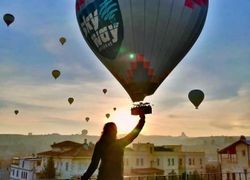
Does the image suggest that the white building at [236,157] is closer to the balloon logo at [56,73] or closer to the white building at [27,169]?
the balloon logo at [56,73]

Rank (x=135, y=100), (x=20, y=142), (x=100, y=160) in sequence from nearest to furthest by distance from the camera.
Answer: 1. (x=100, y=160)
2. (x=135, y=100)
3. (x=20, y=142)

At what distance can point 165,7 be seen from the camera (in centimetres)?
669

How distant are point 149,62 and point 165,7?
1072 mm

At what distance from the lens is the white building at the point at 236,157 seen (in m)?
23.3

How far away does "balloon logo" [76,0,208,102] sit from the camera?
262 inches

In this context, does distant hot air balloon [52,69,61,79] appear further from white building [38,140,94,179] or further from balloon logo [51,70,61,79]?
white building [38,140,94,179]

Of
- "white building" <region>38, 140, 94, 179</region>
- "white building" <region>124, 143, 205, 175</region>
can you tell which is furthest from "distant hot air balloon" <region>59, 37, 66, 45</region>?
"white building" <region>124, 143, 205, 175</region>

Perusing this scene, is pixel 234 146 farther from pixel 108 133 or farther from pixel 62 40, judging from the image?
pixel 108 133

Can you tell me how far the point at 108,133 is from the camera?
3768 mm

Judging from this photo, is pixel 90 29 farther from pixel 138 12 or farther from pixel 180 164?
pixel 180 164

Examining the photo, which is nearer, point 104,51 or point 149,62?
point 149,62

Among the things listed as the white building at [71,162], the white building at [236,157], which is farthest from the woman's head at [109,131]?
the white building at [71,162]

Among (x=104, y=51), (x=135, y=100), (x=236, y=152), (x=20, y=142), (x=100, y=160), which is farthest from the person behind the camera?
(x=20, y=142)

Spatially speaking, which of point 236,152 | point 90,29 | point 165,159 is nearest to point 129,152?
point 165,159
